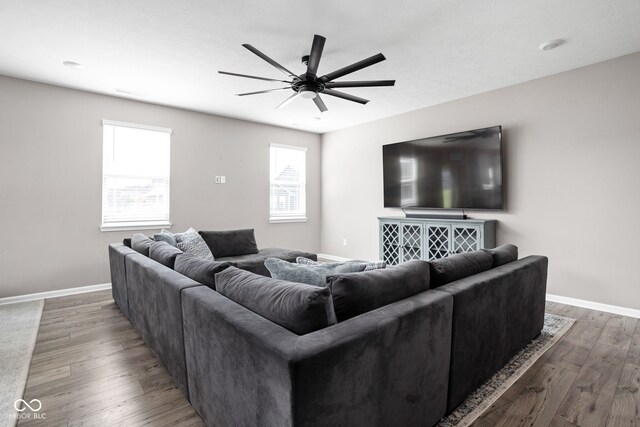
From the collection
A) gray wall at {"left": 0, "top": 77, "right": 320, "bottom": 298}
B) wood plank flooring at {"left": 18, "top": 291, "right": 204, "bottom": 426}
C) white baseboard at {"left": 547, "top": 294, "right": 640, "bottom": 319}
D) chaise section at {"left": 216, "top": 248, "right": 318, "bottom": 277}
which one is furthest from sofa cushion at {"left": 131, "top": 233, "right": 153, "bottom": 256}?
white baseboard at {"left": 547, "top": 294, "right": 640, "bottom": 319}

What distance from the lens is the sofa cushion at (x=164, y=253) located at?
2304 millimetres

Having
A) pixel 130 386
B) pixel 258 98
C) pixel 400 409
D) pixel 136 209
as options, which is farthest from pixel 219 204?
pixel 400 409

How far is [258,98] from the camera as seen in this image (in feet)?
14.5

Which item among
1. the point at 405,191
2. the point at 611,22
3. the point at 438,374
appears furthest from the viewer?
the point at 405,191

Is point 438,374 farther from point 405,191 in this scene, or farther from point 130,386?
point 405,191

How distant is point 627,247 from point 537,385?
2308mm

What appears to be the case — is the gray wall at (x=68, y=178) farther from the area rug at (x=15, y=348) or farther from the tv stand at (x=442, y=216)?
the tv stand at (x=442, y=216)

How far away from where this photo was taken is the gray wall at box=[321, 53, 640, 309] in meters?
3.22

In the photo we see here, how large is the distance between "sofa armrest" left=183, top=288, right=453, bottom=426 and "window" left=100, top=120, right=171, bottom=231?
11.6 feet

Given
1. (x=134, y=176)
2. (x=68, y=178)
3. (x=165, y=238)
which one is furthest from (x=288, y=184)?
(x=68, y=178)

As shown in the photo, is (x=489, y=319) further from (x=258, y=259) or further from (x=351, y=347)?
(x=258, y=259)

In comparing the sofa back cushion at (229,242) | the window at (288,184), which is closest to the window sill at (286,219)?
the window at (288,184)

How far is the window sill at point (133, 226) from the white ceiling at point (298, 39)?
180 centimetres

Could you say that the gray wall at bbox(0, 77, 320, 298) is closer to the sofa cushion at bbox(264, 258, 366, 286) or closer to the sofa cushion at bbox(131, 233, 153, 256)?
the sofa cushion at bbox(131, 233, 153, 256)
